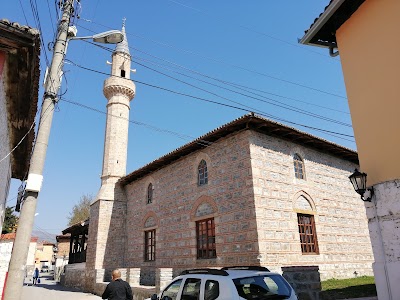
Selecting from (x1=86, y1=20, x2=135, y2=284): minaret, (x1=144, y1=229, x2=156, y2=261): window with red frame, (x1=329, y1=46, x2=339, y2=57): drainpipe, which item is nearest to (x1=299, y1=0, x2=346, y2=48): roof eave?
(x1=329, y1=46, x2=339, y2=57): drainpipe

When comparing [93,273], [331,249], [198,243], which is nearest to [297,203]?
[331,249]

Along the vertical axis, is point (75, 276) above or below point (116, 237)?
below

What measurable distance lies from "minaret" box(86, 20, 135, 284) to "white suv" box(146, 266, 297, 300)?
467 inches

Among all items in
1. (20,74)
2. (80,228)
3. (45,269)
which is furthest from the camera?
(45,269)

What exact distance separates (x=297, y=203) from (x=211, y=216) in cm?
315

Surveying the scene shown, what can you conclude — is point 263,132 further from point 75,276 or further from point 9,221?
point 9,221

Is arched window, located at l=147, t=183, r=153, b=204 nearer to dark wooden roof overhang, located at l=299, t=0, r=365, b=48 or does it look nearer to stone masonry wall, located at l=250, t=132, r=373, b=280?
stone masonry wall, located at l=250, t=132, r=373, b=280

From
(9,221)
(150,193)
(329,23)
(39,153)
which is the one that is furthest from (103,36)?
(9,221)

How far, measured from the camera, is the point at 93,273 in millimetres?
16078

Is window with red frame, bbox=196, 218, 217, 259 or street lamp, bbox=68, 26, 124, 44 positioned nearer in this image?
street lamp, bbox=68, 26, 124, 44

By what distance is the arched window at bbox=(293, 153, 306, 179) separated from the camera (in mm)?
11627

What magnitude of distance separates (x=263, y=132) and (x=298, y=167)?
7.17 ft

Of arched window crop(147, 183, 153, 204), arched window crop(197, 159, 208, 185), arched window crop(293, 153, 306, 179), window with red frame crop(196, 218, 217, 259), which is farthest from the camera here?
arched window crop(147, 183, 153, 204)

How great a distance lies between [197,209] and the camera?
477 inches
